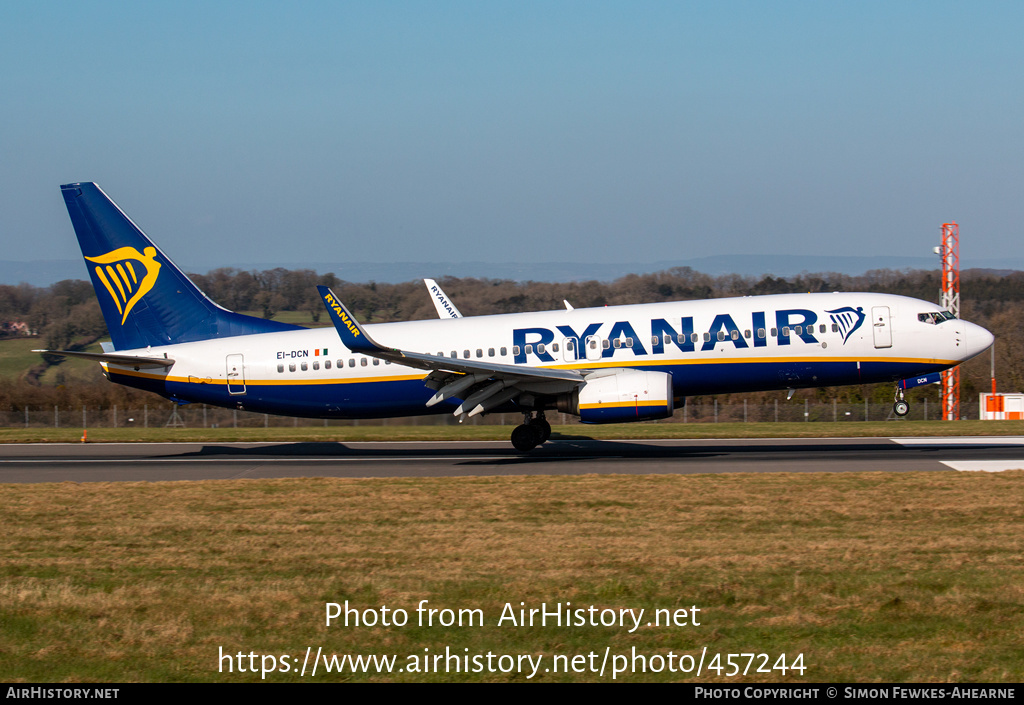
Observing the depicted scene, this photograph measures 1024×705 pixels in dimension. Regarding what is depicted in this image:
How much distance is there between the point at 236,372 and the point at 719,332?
15038mm

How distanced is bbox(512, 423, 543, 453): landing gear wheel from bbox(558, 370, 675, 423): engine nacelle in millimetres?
2859

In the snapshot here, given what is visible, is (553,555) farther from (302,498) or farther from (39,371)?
(39,371)

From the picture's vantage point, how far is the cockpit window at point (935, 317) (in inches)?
1070

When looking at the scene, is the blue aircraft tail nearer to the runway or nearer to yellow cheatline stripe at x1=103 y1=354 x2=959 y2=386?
yellow cheatline stripe at x1=103 y1=354 x2=959 y2=386

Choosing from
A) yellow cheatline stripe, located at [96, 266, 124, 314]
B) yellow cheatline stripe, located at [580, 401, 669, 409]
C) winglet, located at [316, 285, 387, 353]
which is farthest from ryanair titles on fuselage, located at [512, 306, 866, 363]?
yellow cheatline stripe, located at [96, 266, 124, 314]

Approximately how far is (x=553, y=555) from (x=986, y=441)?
22.2 metres

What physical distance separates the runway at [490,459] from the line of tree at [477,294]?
47.0 m

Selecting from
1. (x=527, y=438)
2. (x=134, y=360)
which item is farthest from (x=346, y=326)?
(x=134, y=360)

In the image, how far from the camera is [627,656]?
9.09 meters

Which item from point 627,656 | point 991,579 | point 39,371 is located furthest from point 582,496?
point 39,371

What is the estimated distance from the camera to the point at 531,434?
28.6m

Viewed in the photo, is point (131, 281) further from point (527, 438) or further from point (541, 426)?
point (541, 426)

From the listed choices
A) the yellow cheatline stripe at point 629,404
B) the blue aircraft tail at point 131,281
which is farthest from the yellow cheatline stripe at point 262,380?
the yellow cheatline stripe at point 629,404

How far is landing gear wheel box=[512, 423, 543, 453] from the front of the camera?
93.7ft
